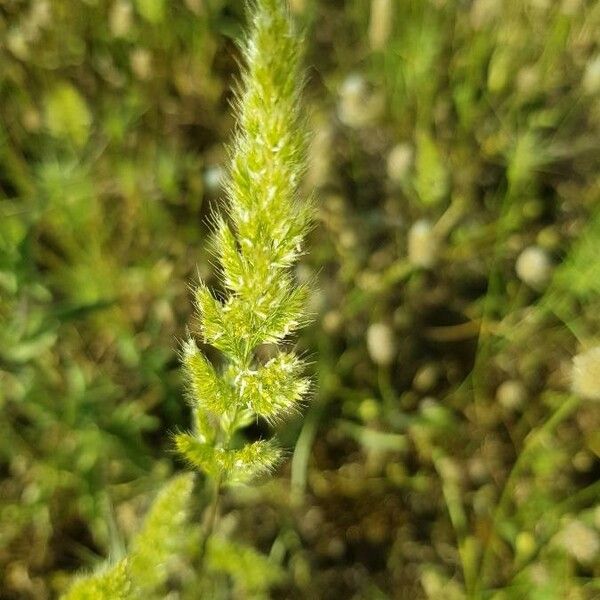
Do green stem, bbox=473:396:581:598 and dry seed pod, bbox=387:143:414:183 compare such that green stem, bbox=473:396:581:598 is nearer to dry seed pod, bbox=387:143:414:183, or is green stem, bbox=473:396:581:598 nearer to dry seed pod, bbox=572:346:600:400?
dry seed pod, bbox=572:346:600:400

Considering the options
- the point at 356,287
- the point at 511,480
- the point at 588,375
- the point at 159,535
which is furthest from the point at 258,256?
the point at 511,480

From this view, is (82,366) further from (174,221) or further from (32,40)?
(32,40)

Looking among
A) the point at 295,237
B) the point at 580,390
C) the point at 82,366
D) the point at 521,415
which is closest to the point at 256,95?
the point at 295,237

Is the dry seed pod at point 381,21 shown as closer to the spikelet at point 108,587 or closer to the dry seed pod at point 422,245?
the dry seed pod at point 422,245

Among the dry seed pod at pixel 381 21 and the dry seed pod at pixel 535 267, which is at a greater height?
the dry seed pod at pixel 381 21

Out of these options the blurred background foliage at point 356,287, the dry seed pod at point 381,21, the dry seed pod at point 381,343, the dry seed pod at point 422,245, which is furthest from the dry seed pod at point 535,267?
the dry seed pod at point 381,21

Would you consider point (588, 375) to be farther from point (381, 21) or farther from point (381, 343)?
point (381, 21)
